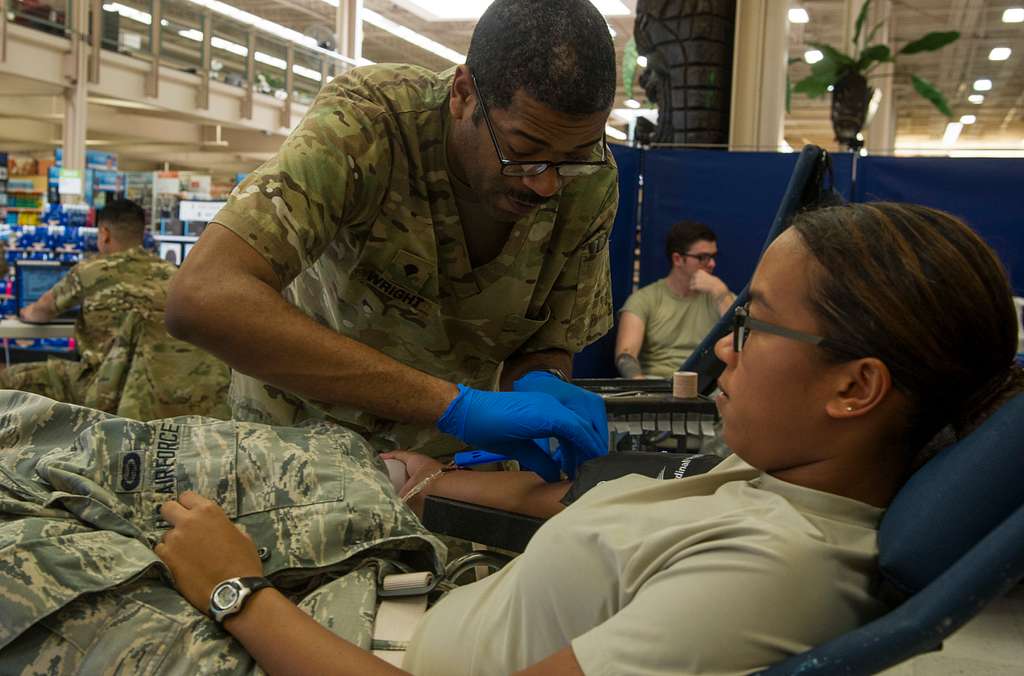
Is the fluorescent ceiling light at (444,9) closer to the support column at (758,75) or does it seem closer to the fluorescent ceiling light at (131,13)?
the fluorescent ceiling light at (131,13)

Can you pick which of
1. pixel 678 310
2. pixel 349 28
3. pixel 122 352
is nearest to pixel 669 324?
pixel 678 310

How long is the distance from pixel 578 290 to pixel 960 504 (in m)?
1.10

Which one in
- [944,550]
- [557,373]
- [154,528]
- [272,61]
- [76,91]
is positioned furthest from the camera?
[272,61]

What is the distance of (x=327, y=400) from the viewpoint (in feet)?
4.83

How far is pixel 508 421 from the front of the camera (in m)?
1.45

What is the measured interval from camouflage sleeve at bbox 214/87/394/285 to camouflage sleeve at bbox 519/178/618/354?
1.38 ft

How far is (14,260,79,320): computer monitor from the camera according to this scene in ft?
17.7

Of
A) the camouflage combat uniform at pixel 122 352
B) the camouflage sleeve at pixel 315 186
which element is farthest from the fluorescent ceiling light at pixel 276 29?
the camouflage sleeve at pixel 315 186

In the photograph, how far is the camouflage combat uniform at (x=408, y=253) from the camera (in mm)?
1525

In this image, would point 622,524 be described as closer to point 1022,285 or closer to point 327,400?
point 327,400

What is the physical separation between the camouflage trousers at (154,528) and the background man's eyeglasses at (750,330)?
1.54 feet

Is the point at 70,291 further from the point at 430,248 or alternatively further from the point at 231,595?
the point at 231,595

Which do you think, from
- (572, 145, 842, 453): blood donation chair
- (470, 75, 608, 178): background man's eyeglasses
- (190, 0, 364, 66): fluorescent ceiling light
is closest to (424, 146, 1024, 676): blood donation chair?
(470, 75, 608, 178): background man's eyeglasses

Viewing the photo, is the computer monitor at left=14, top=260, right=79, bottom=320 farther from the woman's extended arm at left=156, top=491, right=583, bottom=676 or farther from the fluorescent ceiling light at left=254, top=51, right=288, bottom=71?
the fluorescent ceiling light at left=254, top=51, right=288, bottom=71
